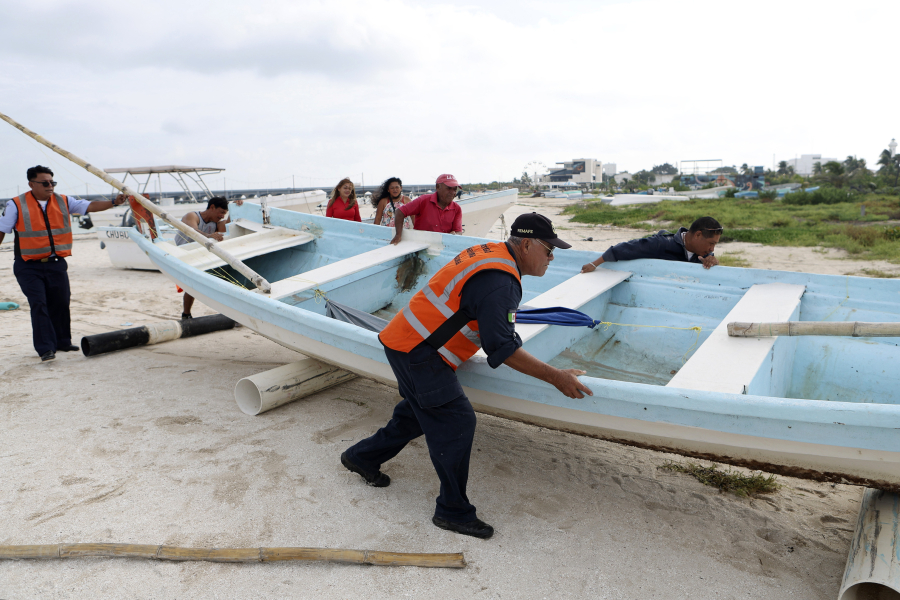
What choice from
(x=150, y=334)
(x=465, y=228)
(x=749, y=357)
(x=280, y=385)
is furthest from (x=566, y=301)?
(x=465, y=228)

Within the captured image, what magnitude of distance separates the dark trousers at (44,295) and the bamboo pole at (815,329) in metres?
5.61

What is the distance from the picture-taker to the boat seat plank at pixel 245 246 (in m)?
5.22

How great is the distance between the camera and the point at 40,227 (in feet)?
16.6

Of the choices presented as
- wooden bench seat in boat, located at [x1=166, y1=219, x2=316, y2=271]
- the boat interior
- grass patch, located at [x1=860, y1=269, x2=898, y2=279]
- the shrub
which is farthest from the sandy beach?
the shrub

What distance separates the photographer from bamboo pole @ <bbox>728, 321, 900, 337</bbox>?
2.39m

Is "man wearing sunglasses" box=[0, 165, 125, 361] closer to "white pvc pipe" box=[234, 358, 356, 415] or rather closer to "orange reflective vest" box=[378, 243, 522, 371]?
"white pvc pipe" box=[234, 358, 356, 415]

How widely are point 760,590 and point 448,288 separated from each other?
184cm

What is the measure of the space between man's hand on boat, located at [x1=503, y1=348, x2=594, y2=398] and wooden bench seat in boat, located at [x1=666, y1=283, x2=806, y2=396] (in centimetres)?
39

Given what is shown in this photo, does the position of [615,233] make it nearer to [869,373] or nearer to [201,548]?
[869,373]

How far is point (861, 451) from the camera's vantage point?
2031 millimetres

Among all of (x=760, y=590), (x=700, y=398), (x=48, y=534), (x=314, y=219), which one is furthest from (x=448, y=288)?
(x=314, y=219)

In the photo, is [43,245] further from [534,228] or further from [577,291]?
[534,228]

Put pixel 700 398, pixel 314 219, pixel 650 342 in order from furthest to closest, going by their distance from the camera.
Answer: pixel 314 219 < pixel 650 342 < pixel 700 398

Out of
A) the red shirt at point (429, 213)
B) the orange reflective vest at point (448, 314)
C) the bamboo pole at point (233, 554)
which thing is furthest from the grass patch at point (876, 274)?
the bamboo pole at point (233, 554)
